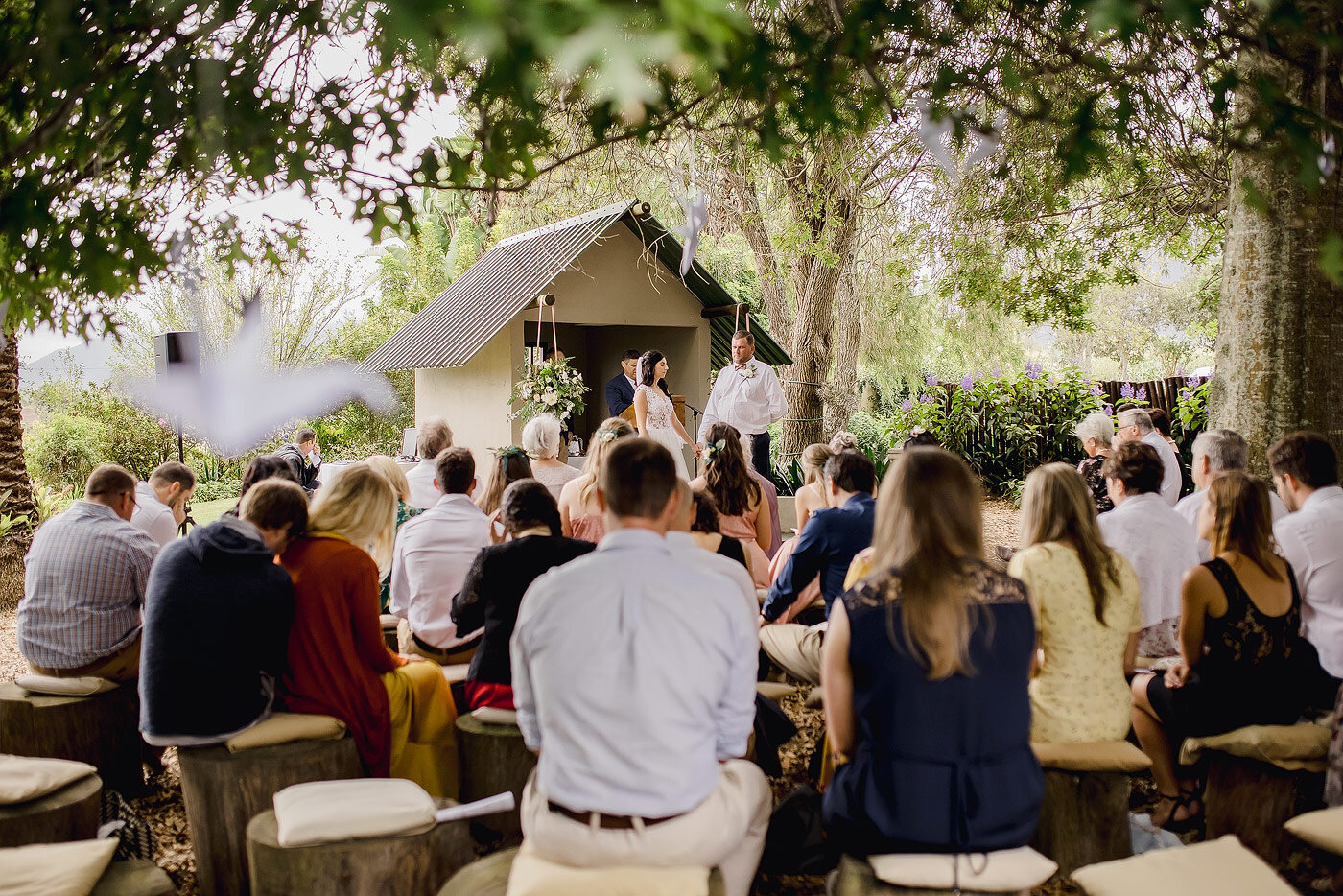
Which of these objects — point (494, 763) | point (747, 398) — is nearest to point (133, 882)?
point (494, 763)

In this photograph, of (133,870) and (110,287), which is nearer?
(133,870)

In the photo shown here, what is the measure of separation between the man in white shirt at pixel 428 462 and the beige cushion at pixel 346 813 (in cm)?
368

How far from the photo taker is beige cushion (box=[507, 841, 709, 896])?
8.27 feet

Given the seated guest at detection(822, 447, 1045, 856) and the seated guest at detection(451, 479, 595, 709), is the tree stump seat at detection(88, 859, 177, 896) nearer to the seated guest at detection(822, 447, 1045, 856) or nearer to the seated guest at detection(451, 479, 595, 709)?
the seated guest at detection(451, 479, 595, 709)

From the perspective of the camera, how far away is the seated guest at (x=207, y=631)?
3.64 m

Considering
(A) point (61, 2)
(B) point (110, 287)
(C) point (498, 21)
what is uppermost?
(A) point (61, 2)

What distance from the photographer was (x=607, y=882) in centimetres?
254

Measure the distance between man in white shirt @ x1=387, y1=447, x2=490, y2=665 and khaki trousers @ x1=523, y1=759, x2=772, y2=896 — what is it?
2.08 metres

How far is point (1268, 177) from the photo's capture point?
546 centimetres

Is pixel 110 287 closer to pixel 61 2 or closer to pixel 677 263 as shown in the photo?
→ pixel 61 2

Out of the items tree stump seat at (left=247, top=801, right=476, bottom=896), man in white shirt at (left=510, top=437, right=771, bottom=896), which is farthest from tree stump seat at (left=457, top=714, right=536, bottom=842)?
man in white shirt at (left=510, top=437, right=771, bottom=896)

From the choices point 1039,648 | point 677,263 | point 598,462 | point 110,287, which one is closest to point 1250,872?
point 1039,648

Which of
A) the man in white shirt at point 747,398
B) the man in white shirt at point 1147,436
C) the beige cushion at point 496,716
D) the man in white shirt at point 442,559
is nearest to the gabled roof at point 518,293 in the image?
the man in white shirt at point 747,398

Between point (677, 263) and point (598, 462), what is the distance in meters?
7.75
